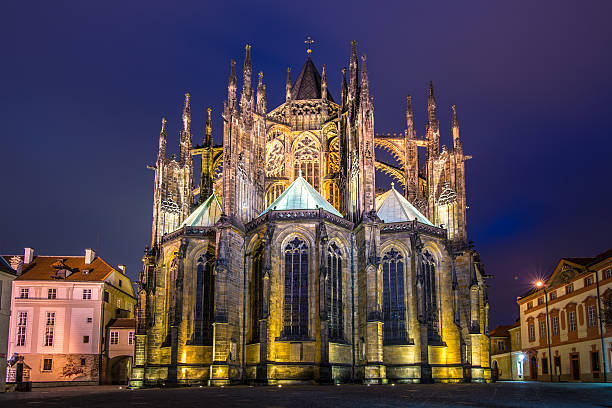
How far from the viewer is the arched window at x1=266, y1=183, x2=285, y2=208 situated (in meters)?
48.9

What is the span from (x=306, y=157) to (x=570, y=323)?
27843 millimetres

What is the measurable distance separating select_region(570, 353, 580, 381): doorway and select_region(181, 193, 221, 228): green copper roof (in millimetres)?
33221

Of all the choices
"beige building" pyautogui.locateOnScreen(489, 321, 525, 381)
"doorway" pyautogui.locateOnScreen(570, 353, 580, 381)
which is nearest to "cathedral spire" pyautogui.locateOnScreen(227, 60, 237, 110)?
"doorway" pyautogui.locateOnScreen(570, 353, 580, 381)

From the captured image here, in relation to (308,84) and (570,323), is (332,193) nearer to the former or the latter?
(308,84)

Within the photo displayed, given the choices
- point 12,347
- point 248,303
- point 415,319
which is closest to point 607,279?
point 415,319

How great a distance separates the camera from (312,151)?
51312 mm

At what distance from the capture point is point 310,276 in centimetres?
3794

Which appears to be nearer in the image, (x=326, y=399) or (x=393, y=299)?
(x=326, y=399)

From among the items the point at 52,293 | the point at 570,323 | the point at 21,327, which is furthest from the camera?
the point at 52,293

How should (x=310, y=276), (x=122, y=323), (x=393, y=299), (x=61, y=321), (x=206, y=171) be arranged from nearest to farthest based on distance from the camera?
(x=310, y=276)
(x=393, y=299)
(x=206, y=171)
(x=61, y=321)
(x=122, y=323)

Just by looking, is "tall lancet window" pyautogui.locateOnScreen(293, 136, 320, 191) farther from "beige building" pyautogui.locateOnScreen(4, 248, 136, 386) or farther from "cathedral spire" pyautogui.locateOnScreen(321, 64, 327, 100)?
"beige building" pyautogui.locateOnScreen(4, 248, 136, 386)

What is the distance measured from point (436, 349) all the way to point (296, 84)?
96.4 ft

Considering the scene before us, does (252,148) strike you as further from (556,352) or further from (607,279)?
(556,352)

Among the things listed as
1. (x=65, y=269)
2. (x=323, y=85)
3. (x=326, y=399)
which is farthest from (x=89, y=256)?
(x=326, y=399)
